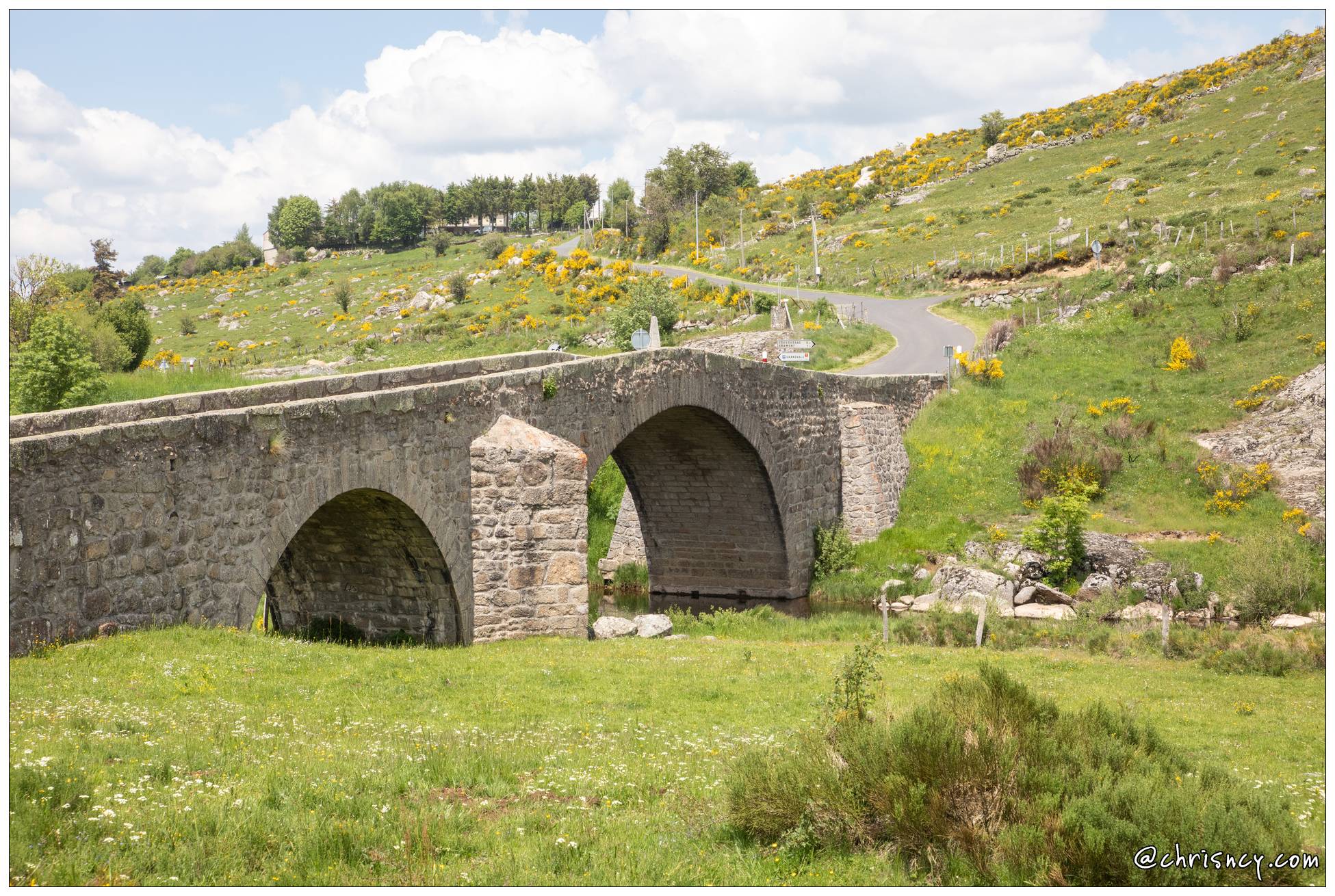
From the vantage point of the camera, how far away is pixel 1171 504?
87.5ft

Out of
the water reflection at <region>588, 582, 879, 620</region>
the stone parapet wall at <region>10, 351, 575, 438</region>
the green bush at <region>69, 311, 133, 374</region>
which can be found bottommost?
the water reflection at <region>588, 582, 879, 620</region>

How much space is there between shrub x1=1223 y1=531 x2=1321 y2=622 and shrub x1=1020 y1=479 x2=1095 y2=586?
3103 mm

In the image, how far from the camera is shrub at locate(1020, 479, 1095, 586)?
24.7 meters

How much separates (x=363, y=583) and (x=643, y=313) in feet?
90.1

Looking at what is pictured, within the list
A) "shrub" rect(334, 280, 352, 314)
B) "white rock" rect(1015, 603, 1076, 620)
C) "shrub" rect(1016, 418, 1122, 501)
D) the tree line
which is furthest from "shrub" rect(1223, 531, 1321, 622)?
the tree line

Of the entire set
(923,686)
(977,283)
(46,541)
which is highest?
(977,283)

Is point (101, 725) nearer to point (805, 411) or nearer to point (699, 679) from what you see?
point (699, 679)

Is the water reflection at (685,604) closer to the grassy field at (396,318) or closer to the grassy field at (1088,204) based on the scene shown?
the grassy field at (396,318)

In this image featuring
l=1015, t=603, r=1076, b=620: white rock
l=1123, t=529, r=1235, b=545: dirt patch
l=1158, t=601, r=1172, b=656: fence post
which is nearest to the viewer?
l=1158, t=601, r=1172, b=656: fence post

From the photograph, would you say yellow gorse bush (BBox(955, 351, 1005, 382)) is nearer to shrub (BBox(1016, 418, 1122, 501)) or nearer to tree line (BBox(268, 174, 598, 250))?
shrub (BBox(1016, 418, 1122, 501))

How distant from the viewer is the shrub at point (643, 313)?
4209 centimetres

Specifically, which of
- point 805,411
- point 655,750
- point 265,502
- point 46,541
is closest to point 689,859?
point 655,750

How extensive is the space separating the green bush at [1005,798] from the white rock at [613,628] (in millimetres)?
11357

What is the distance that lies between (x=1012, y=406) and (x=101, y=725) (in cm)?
2733
